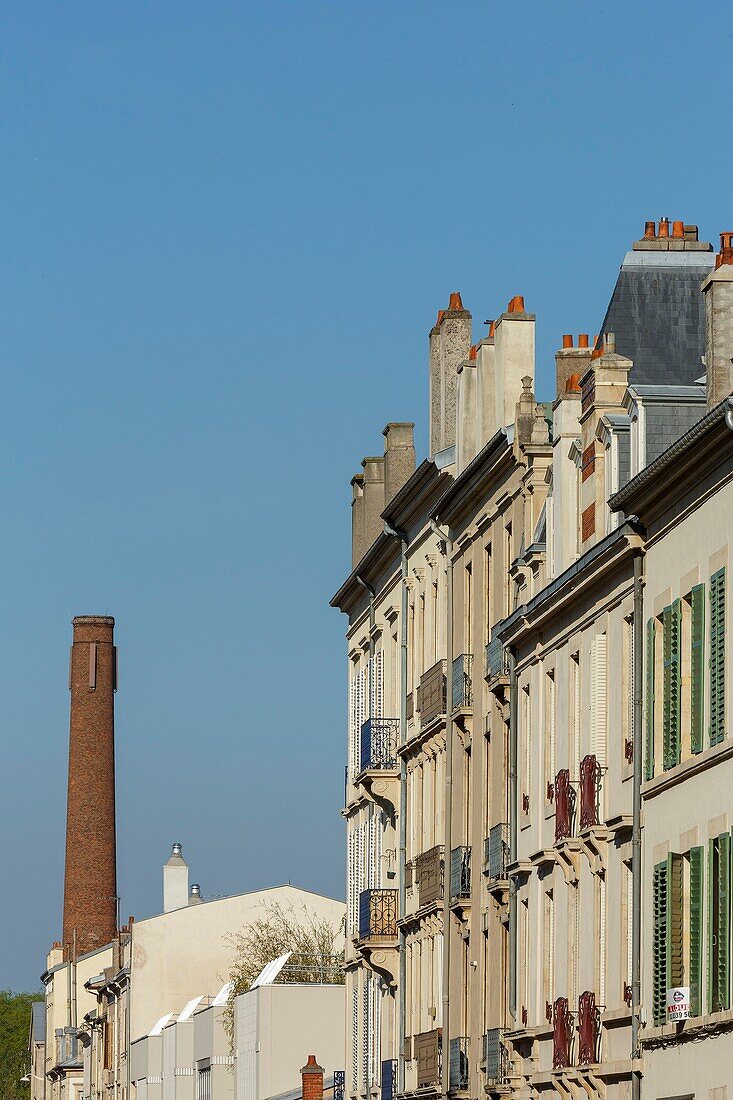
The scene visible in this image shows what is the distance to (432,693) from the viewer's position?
4844 centimetres

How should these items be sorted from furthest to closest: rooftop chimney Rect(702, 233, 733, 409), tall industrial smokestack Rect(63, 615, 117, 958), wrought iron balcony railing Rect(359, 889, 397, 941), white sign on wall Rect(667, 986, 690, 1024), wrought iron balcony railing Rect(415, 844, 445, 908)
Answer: tall industrial smokestack Rect(63, 615, 117, 958), wrought iron balcony railing Rect(359, 889, 397, 941), wrought iron balcony railing Rect(415, 844, 445, 908), rooftop chimney Rect(702, 233, 733, 409), white sign on wall Rect(667, 986, 690, 1024)

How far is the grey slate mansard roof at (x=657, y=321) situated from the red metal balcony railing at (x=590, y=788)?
7.95 meters

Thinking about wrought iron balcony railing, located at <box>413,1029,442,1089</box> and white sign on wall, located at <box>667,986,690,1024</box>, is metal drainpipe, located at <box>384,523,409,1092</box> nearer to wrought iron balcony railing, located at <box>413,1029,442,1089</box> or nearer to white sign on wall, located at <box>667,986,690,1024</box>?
wrought iron balcony railing, located at <box>413,1029,442,1089</box>

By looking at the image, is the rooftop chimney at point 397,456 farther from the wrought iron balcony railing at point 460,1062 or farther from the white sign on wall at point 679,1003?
the white sign on wall at point 679,1003

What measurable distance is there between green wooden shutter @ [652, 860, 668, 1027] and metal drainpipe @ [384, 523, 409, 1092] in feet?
67.0

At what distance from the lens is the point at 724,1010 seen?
27.6 m

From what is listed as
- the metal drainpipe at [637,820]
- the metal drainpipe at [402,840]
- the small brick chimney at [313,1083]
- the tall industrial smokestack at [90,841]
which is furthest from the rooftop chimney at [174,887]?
the metal drainpipe at [637,820]

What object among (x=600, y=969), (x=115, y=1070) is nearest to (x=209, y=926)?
(x=115, y=1070)

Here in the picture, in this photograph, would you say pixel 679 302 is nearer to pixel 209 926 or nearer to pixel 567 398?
pixel 567 398

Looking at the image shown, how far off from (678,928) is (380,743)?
2480cm

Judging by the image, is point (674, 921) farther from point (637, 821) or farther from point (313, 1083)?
point (313, 1083)

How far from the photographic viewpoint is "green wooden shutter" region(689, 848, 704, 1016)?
28.8m

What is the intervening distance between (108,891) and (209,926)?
108ft

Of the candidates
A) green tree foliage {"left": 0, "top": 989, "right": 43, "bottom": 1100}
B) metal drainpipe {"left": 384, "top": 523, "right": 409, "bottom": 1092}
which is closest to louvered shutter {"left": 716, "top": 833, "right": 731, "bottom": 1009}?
metal drainpipe {"left": 384, "top": 523, "right": 409, "bottom": 1092}
